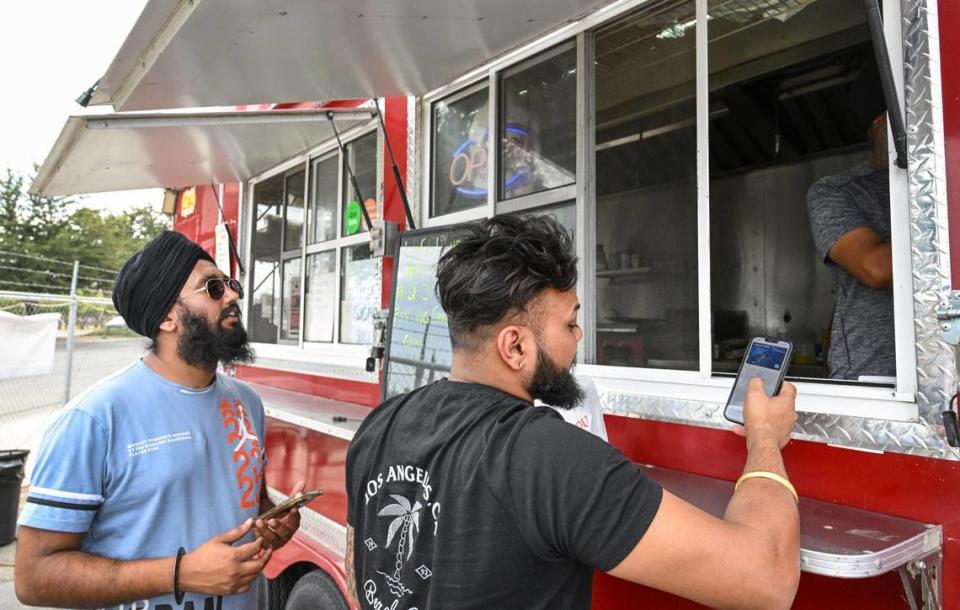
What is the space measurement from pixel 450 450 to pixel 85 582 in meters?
1.01

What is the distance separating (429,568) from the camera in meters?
1.16

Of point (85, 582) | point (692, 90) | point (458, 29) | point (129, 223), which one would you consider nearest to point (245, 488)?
point (85, 582)

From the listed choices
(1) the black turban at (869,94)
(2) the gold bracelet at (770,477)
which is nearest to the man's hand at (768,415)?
(2) the gold bracelet at (770,477)

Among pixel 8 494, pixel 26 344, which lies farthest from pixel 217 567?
pixel 26 344

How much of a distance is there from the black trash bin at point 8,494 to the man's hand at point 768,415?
648 centimetres

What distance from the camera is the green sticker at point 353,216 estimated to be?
13.2ft

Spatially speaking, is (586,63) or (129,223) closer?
(586,63)

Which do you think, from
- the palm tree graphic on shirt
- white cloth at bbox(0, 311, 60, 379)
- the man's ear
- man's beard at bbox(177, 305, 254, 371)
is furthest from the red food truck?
white cloth at bbox(0, 311, 60, 379)

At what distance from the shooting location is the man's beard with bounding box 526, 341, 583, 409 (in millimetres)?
1231

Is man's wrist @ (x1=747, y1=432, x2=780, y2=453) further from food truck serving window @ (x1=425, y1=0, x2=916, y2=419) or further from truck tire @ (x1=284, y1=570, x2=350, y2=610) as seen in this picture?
truck tire @ (x1=284, y1=570, x2=350, y2=610)

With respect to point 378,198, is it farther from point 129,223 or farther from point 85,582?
point 129,223

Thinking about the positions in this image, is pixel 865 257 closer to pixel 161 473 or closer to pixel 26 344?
pixel 161 473

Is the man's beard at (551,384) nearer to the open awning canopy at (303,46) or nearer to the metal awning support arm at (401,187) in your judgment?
the open awning canopy at (303,46)

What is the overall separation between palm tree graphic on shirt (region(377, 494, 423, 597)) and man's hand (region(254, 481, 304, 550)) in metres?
0.48
